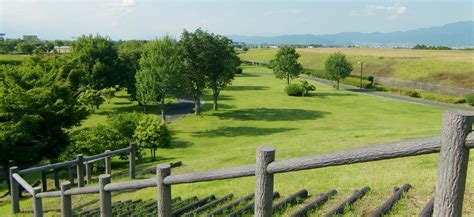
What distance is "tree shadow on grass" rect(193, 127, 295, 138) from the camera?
3600cm

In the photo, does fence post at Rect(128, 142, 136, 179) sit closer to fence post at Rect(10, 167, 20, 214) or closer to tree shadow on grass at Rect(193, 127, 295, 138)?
fence post at Rect(10, 167, 20, 214)

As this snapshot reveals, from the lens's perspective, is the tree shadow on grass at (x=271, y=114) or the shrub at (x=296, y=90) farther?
the shrub at (x=296, y=90)

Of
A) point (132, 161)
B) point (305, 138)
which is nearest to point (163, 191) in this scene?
point (132, 161)

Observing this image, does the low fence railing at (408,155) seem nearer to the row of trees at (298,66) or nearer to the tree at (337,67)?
the row of trees at (298,66)

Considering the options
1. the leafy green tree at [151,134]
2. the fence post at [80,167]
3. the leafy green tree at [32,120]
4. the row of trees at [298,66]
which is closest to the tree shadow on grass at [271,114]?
the leafy green tree at [151,134]

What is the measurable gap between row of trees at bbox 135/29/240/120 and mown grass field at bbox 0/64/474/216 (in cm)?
367

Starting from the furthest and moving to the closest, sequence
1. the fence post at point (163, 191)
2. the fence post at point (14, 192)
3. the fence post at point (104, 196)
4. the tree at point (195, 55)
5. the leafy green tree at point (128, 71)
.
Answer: the leafy green tree at point (128, 71), the tree at point (195, 55), the fence post at point (14, 192), the fence post at point (104, 196), the fence post at point (163, 191)

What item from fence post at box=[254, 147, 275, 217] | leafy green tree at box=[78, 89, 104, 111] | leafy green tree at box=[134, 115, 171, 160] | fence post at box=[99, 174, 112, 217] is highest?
fence post at box=[254, 147, 275, 217]

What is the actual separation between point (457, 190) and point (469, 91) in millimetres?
65449

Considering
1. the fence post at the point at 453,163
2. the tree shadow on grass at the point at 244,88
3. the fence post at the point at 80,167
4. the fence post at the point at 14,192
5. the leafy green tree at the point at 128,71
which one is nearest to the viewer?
the fence post at the point at 453,163

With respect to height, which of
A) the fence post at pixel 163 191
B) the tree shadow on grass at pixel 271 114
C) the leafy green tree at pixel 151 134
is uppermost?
the fence post at pixel 163 191

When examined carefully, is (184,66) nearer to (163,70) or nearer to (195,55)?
(195,55)

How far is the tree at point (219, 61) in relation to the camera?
43.3m

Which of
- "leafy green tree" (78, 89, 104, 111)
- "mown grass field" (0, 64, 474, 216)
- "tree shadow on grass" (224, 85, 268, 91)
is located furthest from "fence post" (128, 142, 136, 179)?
"tree shadow on grass" (224, 85, 268, 91)
